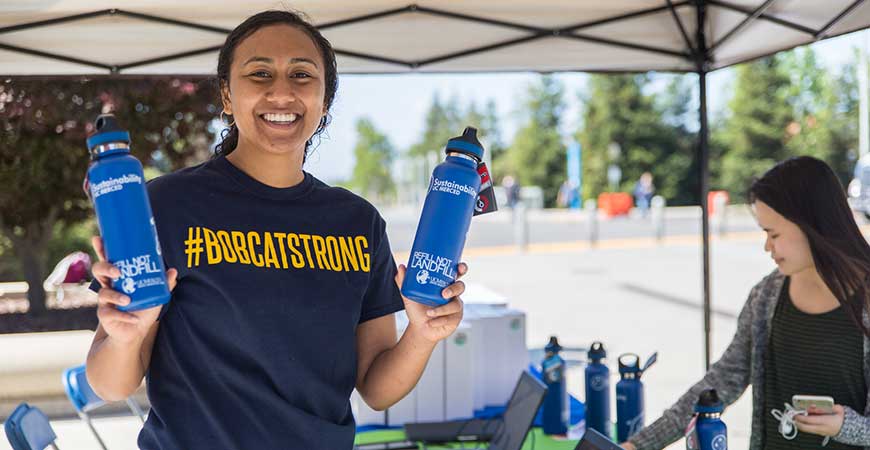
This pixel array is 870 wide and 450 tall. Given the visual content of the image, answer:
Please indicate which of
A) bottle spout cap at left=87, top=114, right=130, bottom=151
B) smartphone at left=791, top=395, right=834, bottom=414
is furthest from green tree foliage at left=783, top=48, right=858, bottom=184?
bottle spout cap at left=87, top=114, right=130, bottom=151

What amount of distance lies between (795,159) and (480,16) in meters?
1.66

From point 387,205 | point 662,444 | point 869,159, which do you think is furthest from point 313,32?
point 387,205

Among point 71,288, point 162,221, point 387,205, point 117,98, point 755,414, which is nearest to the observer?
point 162,221

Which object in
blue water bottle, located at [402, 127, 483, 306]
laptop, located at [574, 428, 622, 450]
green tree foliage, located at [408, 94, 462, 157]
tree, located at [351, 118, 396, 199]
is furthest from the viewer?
green tree foliage, located at [408, 94, 462, 157]

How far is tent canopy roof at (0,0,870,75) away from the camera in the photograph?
3418mm

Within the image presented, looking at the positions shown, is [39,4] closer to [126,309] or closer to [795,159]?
[126,309]

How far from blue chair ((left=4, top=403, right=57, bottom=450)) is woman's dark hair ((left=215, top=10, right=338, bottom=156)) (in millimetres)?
1458

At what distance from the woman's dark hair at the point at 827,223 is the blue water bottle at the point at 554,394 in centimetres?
100

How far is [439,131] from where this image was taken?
60.5 metres

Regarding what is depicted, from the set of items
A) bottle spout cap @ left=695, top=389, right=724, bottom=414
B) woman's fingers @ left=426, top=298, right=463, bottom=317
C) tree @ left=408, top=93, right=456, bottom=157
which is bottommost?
bottle spout cap @ left=695, top=389, right=724, bottom=414

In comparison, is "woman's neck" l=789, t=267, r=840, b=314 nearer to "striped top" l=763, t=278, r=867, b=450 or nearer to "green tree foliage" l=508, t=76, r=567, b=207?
"striped top" l=763, t=278, r=867, b=450

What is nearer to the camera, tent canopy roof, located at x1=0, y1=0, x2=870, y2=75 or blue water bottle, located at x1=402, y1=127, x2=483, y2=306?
blue water bottle, located at x1=402, y1=127, x2=483, y2=306

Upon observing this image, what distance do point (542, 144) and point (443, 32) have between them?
44.3m

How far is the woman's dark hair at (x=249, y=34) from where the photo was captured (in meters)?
1.63
